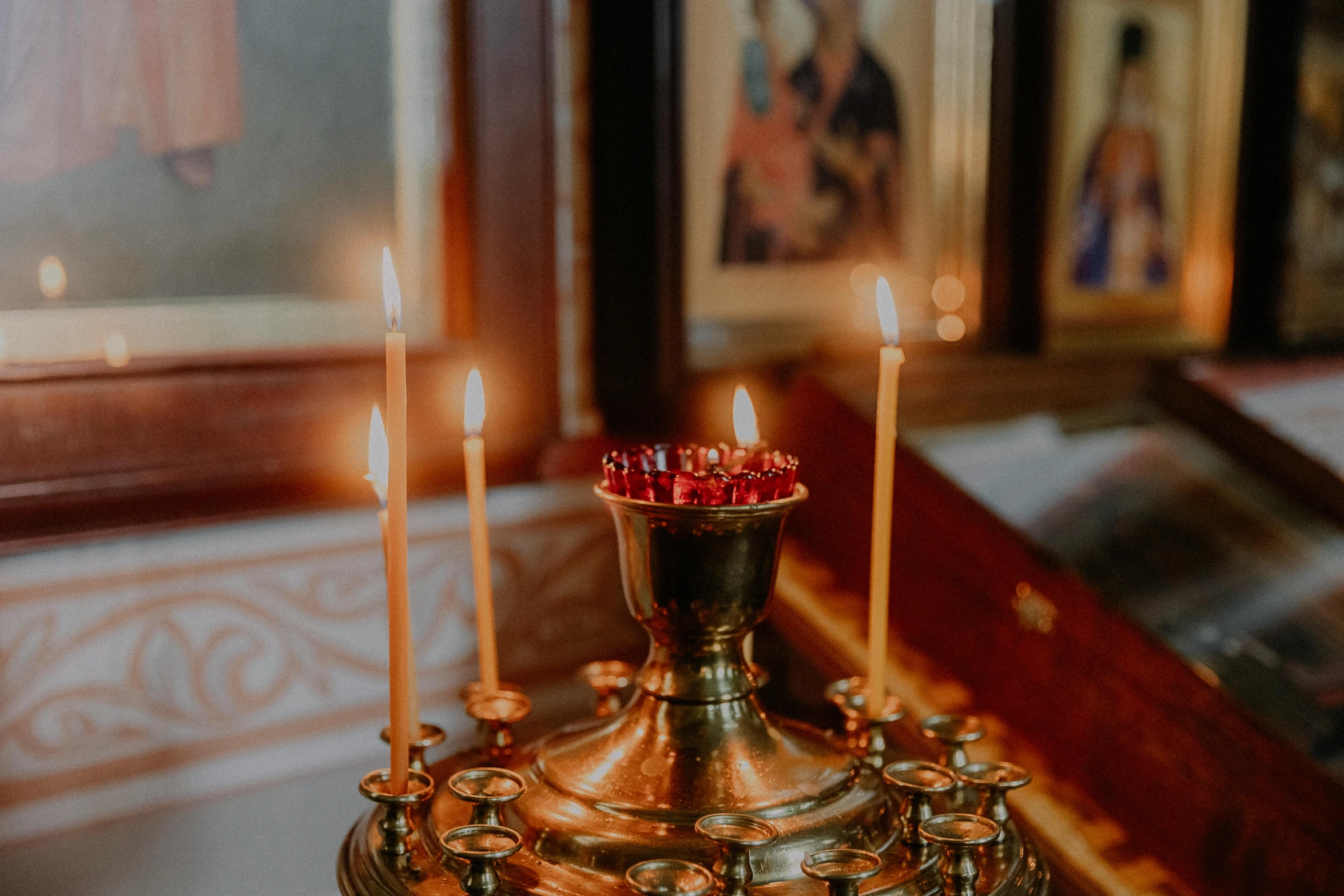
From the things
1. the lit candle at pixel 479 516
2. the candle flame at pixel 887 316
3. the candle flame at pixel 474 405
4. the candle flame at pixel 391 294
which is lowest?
the lit candle at pixel 479 516

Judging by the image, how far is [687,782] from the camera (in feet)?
2.12

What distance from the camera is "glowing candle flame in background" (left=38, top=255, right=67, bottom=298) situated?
96 centimetres

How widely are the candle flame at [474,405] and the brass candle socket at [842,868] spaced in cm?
31

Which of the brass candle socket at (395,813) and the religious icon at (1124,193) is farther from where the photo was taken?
the religious icon at (1124,193)

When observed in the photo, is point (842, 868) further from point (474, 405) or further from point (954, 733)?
point (474, 405)

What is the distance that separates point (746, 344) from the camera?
1.36 m

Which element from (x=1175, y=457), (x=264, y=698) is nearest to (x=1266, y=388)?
→ (x=1175, y=457)

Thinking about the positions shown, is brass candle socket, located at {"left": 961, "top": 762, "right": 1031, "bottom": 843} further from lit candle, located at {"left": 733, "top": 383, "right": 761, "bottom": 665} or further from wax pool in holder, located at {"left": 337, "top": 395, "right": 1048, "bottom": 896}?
lit candle, located at {"left": 733, "top": 383, "right": 761, "bottom": 665}

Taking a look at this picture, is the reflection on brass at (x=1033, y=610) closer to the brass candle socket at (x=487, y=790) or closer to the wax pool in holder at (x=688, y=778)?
the wax pool in holder at (x=688, y=778)

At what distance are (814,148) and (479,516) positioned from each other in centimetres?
82

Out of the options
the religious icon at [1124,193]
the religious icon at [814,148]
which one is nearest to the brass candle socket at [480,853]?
the religious icon at [814,148]

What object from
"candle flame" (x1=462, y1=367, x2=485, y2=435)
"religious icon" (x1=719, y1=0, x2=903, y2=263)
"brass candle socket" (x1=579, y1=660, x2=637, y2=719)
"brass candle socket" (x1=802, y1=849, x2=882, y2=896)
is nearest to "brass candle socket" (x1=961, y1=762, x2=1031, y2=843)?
"brass candle socket" (x1=802, y1=849, x2=882, y2=896)

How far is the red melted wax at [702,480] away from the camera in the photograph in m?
0.64

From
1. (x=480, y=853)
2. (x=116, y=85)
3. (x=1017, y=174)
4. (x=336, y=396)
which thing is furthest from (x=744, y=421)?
(x=1017, y=174)
